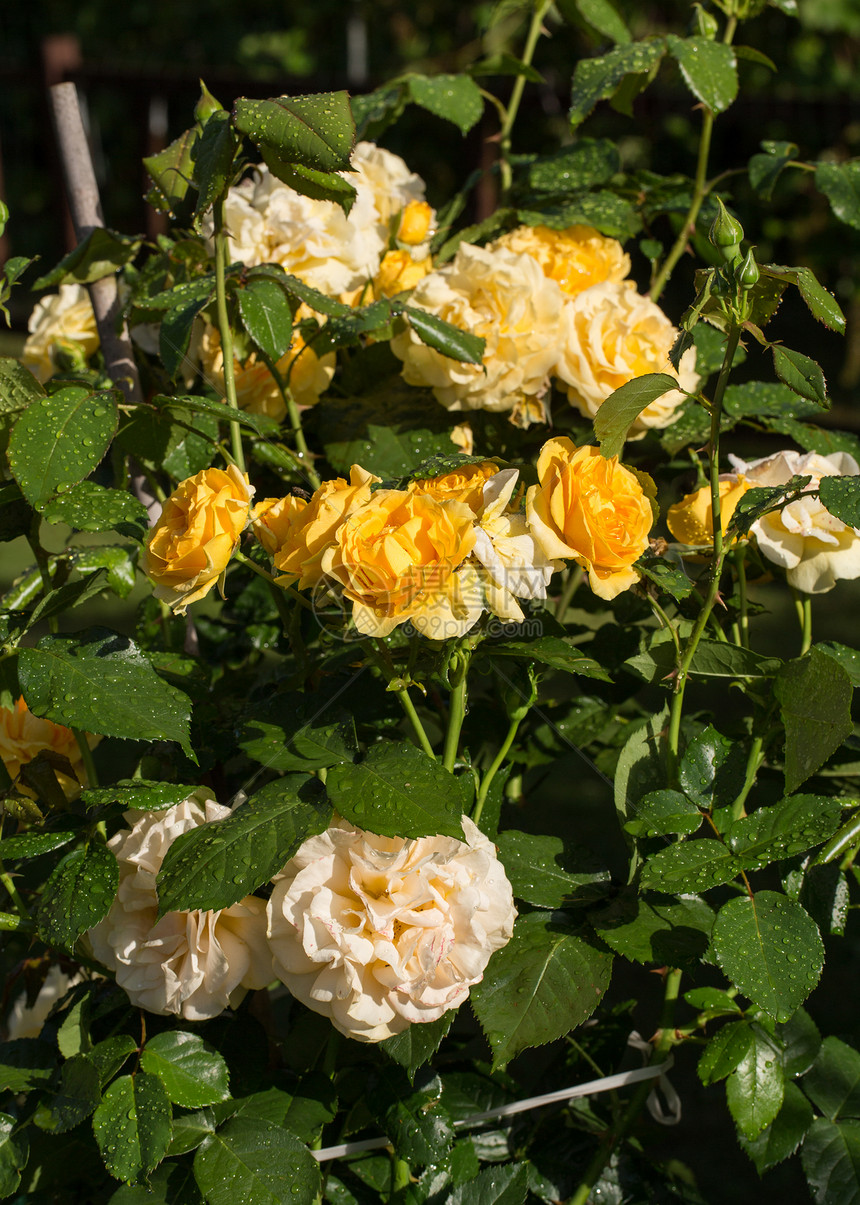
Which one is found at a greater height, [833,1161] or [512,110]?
[512,110]

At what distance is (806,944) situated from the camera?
0.61 metres

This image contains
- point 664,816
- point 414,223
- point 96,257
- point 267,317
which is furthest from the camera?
point 414,223

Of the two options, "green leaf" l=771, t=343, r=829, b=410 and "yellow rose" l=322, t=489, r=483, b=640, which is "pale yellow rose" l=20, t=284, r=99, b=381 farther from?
"green leaf" l=771, t=343, r=829, b=410

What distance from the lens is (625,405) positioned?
0.59 metres

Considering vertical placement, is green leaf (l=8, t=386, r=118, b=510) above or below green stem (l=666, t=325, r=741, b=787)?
above

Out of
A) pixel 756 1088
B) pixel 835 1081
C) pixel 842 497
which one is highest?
pixel 842 497

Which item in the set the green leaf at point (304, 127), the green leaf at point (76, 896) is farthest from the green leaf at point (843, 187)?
the green leaf at point (76, 896)

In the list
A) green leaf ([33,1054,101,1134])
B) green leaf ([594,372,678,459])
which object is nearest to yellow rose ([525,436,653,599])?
green leaf ([594,372,678,459])

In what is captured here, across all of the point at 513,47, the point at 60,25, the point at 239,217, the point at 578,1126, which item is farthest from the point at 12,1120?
the point at 60,25

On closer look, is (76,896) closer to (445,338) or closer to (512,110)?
(445,338)

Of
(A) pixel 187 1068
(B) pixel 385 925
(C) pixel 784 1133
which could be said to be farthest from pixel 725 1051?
(A) pixel 187 1068

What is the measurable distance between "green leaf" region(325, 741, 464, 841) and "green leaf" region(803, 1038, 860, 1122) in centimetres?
43

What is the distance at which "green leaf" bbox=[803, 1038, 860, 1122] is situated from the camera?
772 millimetres

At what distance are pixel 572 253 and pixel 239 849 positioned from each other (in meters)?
0.61
